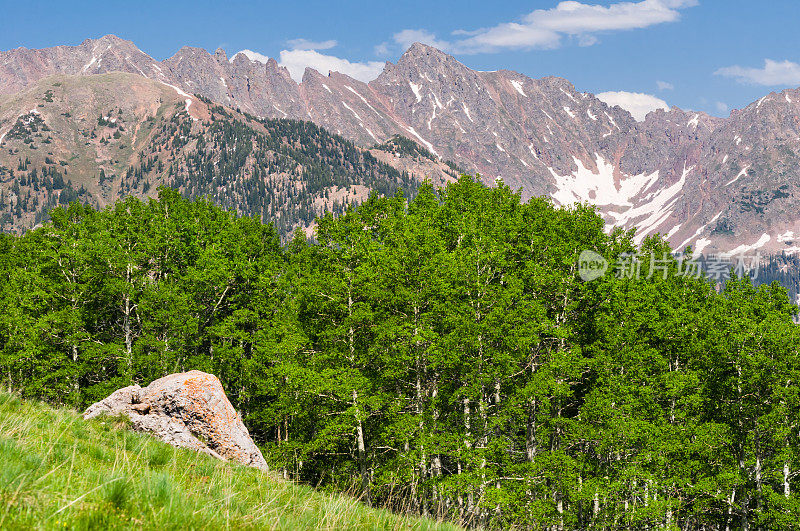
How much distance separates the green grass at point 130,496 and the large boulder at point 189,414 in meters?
8.19

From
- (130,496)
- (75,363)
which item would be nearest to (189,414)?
(130,496)

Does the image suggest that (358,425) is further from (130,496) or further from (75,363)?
(130,496)

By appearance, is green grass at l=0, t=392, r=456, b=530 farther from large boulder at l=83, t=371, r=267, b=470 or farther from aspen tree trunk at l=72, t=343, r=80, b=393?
aspen tree trunk at l=72, t=343, r=80, b=393

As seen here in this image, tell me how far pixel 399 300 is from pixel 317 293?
650cm

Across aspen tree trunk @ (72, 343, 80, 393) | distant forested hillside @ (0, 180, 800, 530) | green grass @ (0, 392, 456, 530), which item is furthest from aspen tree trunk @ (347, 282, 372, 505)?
aspen tree trunk @ (72, 343, 80, 393)

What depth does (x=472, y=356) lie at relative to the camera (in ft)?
98.7

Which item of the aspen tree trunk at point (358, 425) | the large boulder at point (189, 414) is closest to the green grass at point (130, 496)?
the large boulder at point (189, 414)

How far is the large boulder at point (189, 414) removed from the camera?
17.7 metres

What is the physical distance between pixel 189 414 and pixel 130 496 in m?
14.4

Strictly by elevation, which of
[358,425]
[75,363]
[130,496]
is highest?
[130,496]

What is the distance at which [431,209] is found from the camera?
39.5 meters

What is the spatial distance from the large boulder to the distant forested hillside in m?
6.60

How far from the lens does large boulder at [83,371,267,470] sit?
17734 mm

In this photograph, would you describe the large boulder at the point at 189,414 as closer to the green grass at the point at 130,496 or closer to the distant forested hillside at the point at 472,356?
the distant forested hillside at the point at 472,356
